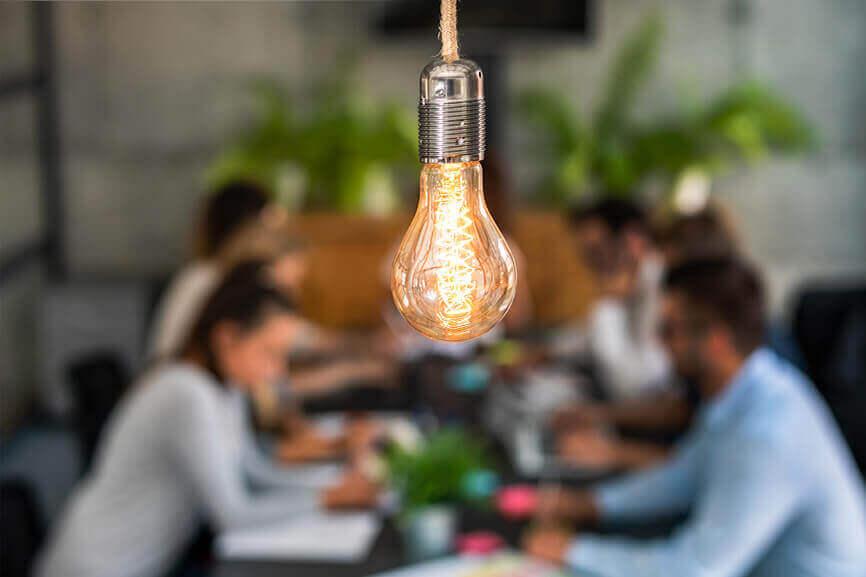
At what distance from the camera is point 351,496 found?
3354mm

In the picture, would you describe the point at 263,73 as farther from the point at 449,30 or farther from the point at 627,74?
the point at 449,30

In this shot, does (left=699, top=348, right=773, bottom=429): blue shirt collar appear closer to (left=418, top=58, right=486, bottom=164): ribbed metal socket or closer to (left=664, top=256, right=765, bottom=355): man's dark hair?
(left=664, top=256, right=765, bottom=355): man's dark hair

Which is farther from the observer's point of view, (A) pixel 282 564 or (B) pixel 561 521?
(B) pixel 561 521

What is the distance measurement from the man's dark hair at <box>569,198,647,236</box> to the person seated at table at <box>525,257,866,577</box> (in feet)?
4.78

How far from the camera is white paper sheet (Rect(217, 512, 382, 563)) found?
305 centimetres

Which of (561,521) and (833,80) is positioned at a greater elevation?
(833,80)

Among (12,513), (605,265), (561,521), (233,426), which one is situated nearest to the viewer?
(12,513)

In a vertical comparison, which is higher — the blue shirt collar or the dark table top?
the blue shirt collar

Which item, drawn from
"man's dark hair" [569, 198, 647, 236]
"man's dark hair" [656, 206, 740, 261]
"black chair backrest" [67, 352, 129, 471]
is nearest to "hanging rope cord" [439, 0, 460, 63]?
"black chair backrest" [67, 352, 129, 471]

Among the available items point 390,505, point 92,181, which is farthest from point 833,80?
point 390,505

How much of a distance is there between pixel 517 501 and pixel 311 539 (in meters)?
0.57

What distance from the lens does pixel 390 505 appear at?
3350mm

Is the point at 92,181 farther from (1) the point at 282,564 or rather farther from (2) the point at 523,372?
(1) the point at 282,564

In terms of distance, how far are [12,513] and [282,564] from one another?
24.9 inches
